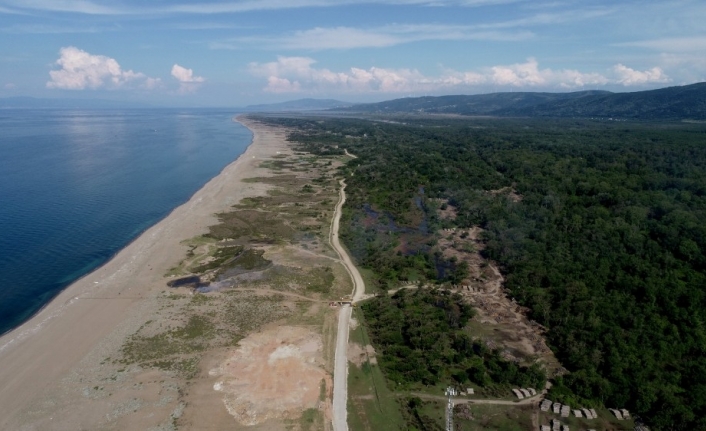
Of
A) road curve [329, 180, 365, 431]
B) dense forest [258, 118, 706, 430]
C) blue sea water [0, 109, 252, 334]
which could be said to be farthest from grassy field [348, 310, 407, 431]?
blue sea water [0, 109, 252, 334]

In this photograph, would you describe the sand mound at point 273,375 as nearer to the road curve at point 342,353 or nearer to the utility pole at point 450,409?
the road curve at point 342,353

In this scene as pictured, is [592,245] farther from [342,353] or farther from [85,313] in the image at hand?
[85,313]

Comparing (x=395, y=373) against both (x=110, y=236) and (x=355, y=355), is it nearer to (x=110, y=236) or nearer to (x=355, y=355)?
(x=355, y=355)

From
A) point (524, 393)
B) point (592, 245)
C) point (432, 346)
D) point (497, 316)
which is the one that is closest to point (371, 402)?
point (432, 346)

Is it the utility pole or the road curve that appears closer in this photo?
the utility pole

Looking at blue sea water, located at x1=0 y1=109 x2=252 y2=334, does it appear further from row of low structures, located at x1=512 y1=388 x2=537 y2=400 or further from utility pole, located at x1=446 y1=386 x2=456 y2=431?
row of low structures, located at x1=512 y1=388 x2=537 y2=400

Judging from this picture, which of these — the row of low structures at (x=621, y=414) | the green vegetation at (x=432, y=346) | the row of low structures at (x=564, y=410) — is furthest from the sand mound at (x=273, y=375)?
the row of low structures at (x=621, y=414)

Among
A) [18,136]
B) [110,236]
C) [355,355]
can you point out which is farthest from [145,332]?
[18,136]

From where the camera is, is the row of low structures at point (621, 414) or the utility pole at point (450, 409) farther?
the row of low structures at point (621, 414)
